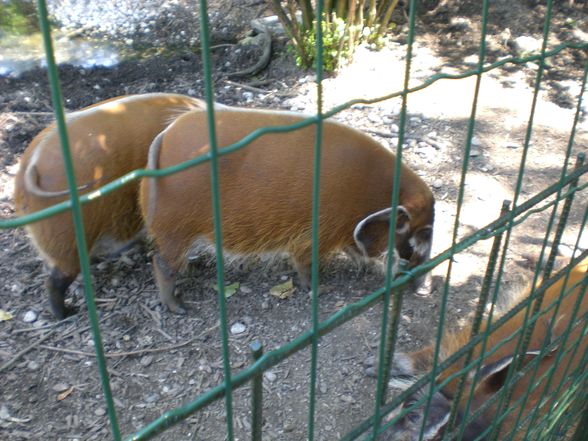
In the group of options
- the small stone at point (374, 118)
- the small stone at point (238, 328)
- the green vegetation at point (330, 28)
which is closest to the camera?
the small stone at point (238, 328)

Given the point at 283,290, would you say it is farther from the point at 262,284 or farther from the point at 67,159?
the point at 67,159

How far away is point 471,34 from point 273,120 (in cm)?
348

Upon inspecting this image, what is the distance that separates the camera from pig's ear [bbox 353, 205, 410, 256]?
2.64 m

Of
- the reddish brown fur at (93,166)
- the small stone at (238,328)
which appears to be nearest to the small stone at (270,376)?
the small stone at (238,328)

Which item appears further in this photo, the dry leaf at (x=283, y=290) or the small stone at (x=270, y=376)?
the dry leaf at (x=283, y=290)

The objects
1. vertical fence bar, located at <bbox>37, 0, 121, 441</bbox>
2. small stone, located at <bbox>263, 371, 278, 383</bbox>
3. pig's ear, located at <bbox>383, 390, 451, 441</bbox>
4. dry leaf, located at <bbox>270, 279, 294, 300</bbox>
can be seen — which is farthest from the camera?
dry leaf, located at <bbox>270, 279, 294, 300</bbox>

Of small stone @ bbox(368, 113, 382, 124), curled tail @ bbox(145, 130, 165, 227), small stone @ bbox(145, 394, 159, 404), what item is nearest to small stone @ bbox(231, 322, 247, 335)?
small stone @ bbox(145, 394, 159, 404)

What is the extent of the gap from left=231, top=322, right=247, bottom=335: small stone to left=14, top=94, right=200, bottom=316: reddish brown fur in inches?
25.3

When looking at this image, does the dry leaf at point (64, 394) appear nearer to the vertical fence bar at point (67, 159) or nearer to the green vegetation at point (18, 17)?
the vertical fence bar at point (67, 159)

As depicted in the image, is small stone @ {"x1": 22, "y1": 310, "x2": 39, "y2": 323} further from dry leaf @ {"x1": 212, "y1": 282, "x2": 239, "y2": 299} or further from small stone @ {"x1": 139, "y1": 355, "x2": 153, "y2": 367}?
dry leaf @ {"x1": 212, "y1": 282, "x2": 239, "y2": 299}

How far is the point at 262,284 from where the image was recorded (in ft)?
9.73

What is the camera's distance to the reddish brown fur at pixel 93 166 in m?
2.49

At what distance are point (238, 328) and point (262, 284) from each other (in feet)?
1.03

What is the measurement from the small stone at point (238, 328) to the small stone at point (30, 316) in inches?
32.5
